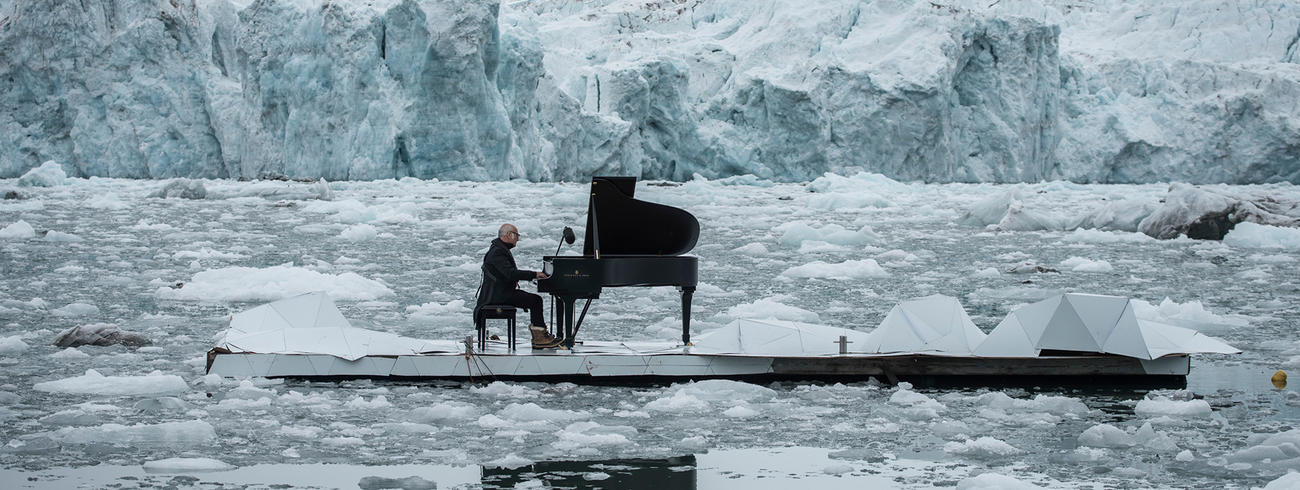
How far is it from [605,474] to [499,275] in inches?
97.3

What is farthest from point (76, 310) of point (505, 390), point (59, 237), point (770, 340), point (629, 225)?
Answer: point (59, 237)

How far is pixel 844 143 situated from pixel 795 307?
33322 millimetres

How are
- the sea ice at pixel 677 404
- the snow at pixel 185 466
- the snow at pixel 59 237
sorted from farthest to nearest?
the snow at pixel 59 237
the sea ice at pixel 677 404
the snow at pixel 185 466

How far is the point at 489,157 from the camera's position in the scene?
126ft

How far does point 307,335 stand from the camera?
24.3ft

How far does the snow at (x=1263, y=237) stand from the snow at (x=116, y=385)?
52.1 ft

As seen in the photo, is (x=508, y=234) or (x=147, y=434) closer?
(x=147, y=434)

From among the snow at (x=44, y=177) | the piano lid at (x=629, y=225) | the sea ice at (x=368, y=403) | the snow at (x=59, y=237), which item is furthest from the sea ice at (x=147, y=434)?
the snow at (x=44, y=177)

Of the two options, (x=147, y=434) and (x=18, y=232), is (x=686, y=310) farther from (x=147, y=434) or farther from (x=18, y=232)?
(x=18, y=232)

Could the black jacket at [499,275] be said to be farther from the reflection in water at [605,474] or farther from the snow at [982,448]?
the snow at [982,448]

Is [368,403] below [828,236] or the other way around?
below

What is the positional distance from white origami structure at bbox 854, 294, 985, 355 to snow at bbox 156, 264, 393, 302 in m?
5.52

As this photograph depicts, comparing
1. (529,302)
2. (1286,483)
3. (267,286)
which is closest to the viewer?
(1286,483)

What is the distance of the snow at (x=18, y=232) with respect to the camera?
1755 centimetres
